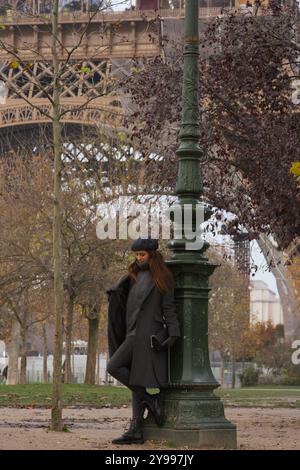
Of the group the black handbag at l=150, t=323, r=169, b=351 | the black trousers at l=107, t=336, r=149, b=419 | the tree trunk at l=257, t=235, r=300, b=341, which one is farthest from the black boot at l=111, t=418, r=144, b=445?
the tree trunk at l=257, t=235, r=300, b=341

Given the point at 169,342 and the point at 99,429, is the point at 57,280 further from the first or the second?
the point at 169,342

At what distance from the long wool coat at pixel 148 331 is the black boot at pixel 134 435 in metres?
0.42

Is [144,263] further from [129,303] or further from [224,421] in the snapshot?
[224,421]

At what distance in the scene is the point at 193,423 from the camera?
8945 millimetres

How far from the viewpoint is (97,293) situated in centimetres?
2866

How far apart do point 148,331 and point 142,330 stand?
6 cm

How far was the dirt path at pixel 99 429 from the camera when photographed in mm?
9117

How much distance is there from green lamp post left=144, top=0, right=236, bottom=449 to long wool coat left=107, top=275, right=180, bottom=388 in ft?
0.64

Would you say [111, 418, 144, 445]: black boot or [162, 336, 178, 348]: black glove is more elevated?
[162, 336, 178, 348]: black glove

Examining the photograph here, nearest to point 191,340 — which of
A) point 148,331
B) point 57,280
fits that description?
point 148,331

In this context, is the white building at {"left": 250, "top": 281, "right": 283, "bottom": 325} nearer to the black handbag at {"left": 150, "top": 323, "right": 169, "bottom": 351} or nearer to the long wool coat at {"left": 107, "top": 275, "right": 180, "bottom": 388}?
the long wool coat at {"left": 107, "top": 275, "right": 180, "bottom": 388}

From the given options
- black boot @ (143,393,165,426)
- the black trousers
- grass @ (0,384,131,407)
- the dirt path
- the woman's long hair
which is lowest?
the dirt path

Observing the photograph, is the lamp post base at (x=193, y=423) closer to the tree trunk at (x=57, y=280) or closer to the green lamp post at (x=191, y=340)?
the green lamp post at (x=191, y=340)

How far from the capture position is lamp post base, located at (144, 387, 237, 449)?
886cm
